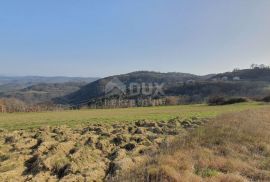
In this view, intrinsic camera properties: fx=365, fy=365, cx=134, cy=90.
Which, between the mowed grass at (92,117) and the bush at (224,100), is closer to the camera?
the mowed grass at (92,117)

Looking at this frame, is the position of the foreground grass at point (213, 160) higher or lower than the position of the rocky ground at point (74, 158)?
higher

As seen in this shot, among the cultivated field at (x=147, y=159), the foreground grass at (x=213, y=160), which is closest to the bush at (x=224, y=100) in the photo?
the cultivated field at (x=147, y=159)

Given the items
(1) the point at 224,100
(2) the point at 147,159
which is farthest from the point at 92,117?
(1) the point at 224,100

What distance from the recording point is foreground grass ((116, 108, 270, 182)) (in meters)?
9.23

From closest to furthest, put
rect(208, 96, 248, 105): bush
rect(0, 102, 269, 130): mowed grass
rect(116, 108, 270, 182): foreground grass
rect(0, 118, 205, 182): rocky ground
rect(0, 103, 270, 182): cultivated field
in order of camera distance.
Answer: rect(116, 108, 270, 182): foreground grass < rect(0, 103, 270, 182): cultivated field < rect(0, 118, 205, 182): rocky ground < rect(0, 102, 269, 130): mowed grass < rect(208, 96, 248, 105): bush

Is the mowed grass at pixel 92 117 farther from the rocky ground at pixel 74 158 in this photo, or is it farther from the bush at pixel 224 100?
the bush at pixel 224 100

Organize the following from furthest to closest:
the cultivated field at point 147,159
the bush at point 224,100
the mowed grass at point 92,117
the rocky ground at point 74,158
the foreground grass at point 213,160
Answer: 1. the bush at point 224,100
2. the mowed grass at point 92,117
3. the rocky ground at point 74,158
4. the cultivated field at point 147,159
5. the foreground grass at point 213,160

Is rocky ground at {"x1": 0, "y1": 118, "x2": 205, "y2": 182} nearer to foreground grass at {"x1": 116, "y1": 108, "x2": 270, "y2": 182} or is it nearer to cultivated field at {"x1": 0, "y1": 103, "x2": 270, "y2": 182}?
cultivated field at {"x1": 0, "y1": 103, "x2": 270, "y2": 182}

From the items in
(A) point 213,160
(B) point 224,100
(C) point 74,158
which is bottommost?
(B) point 224,100

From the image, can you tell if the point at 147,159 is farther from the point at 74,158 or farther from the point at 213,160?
the point at 74,158

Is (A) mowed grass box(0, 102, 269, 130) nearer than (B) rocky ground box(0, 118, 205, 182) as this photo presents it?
No

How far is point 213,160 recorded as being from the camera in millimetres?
11023

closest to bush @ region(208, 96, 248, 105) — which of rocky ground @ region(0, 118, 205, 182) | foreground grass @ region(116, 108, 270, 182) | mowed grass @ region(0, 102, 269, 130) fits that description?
mowed grass @ region(0, 102, 269, 130)

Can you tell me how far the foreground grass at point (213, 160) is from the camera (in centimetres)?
923
